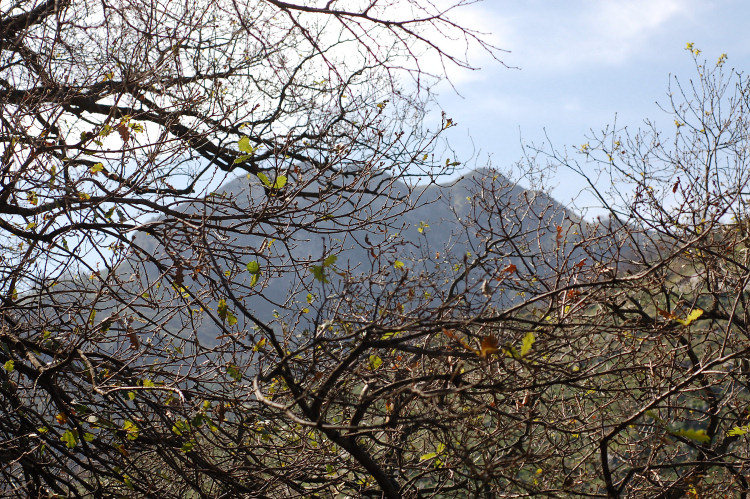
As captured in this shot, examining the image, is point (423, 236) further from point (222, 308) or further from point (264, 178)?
point (222, 308)

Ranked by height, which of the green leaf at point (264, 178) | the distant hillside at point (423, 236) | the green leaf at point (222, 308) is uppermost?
the distant hillside at point (423, 236)

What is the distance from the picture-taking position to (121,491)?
3.75 meters

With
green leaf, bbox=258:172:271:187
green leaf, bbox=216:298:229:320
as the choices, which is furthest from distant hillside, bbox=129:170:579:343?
green leaf, bbox=258:172:271:187

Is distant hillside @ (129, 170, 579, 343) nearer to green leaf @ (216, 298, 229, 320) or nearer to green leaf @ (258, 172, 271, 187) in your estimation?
green leaf @ (216, 298, 229, 320)

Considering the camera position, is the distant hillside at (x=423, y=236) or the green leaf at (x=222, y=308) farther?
the distant hillside at (x=423, y=236)

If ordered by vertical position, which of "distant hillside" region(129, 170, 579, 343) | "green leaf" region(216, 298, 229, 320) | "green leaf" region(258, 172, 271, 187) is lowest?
"green leaf" region(216, 298, 229, 320)

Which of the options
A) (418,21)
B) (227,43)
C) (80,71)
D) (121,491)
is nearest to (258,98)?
(227,43)

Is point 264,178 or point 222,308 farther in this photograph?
point 264,178

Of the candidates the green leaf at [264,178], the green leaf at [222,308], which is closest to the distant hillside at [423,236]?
the green leaf at [222,308]

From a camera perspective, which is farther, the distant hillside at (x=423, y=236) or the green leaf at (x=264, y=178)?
the distant hillside at (x=423, y=236)

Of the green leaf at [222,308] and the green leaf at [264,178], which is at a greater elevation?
the green leaf at [264,178]

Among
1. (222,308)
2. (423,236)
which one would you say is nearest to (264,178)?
(222,308)

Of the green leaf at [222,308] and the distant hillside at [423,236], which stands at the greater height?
the distant hillside at [423,236]

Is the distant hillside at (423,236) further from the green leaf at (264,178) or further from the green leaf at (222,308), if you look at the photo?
the green leaf at (264,178)
